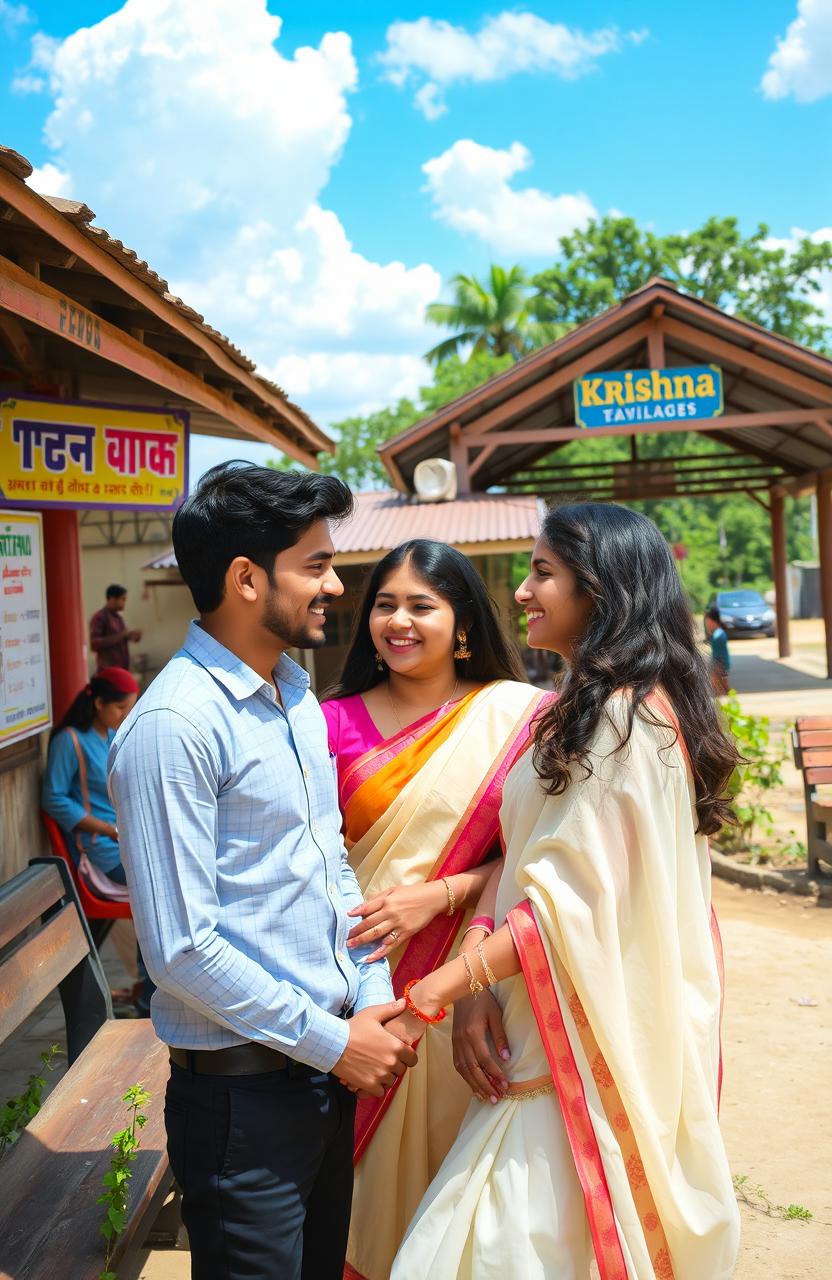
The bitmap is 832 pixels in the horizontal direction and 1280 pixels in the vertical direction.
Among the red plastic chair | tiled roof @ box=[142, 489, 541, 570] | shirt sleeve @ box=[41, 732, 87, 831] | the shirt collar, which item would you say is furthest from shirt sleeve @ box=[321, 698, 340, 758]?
tiled roof @ box=[142, 489, 541, 570]

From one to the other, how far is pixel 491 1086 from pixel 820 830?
498cm

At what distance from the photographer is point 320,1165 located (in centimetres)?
188

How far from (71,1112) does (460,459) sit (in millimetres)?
11157

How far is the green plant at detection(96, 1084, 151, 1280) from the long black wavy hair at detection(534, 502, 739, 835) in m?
1.21

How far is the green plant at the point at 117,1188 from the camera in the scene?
7.06 ft

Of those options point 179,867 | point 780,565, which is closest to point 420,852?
point 179,867

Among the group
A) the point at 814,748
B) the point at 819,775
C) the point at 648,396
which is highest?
the point at 648,396

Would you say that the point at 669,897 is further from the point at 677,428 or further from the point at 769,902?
the point at 677,428

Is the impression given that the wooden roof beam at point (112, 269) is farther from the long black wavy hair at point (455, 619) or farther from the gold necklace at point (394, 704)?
the gold necklace at point (394, 704)

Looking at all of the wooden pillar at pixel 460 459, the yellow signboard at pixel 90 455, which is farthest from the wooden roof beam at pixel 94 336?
the wooden pillar at pixel 460 459

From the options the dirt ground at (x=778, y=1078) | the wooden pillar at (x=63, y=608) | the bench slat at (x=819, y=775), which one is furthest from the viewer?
the bench slat at (x=819, y=775)

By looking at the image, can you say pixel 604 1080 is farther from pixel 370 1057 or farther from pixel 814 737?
pixel 814 737

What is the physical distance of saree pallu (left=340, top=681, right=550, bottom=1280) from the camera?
2.28m

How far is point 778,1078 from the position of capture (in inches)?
159
